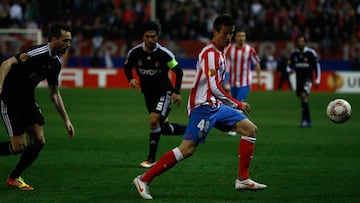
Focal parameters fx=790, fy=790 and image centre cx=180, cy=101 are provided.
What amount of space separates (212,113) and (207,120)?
0.13 meters

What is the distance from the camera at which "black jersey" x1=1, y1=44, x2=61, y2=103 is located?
9.50 m

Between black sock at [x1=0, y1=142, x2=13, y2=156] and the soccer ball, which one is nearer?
black sock at [x1=0, y1=142, x2=13, y2=156]

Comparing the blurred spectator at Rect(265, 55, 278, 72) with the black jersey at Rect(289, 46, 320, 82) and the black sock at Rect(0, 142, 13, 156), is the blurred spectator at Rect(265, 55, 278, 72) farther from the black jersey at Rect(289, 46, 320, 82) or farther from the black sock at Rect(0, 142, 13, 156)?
the black sock at Rect(0, 142, 13, 156)

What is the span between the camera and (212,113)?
929cm

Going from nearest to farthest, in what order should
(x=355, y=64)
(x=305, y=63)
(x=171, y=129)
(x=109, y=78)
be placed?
(x=171, y=129) → (x=305, y=63) → (x=355, y=64) → (x=109, y=78)

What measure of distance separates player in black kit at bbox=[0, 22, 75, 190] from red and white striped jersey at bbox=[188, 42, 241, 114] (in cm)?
163

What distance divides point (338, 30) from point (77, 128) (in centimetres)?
2012

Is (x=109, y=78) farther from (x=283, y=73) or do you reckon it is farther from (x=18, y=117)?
(x=18, y=117)

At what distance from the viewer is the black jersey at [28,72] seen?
9.50 metres

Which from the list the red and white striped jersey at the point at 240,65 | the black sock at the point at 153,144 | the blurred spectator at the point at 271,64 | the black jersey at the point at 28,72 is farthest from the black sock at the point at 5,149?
the blurred spectator at the point at 271,64

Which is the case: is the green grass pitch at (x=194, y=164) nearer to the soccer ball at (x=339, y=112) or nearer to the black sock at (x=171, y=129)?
the black sock at (x=171, y=129)

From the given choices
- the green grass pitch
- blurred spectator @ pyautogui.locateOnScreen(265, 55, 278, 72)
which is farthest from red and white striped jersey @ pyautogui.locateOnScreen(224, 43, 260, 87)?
blurred spectator @ pyautogui.locateOnScreen(265, 55, 278, 72)

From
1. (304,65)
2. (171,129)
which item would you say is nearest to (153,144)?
(171,129)

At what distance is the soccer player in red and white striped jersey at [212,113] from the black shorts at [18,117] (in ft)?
5.02
